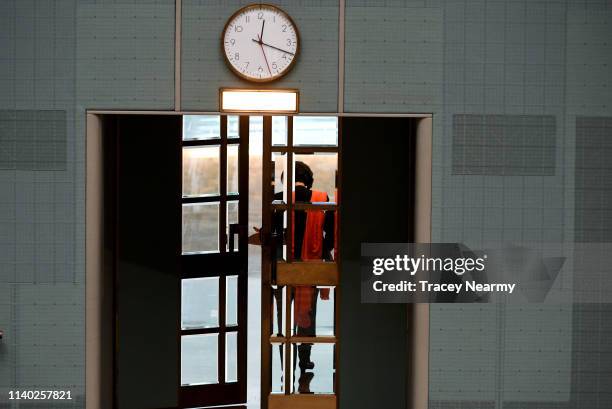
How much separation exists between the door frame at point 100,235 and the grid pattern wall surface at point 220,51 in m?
0.10

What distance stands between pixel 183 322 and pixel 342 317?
4.11ft

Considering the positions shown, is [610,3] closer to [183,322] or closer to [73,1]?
[73,1]

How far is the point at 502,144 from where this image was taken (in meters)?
5.37

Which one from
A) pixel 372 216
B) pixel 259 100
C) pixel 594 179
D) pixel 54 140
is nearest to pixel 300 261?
pixel 372 216

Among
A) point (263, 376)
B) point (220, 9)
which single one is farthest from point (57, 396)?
point (220, 9)

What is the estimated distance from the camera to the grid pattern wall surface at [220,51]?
527cm

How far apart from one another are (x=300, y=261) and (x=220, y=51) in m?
1.42

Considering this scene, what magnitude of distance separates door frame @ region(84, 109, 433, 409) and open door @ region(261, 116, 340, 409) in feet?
2.16

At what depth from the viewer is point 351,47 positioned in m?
5.30

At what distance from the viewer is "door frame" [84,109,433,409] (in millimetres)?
5340

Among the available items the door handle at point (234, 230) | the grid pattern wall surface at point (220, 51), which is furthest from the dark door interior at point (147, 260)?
the grid pattern wall surface at point (220, 51)

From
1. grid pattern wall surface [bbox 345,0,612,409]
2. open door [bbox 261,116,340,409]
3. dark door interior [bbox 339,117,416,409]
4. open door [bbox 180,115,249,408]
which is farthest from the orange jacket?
grid pattern wall surface [bbox 345,0,612,409]

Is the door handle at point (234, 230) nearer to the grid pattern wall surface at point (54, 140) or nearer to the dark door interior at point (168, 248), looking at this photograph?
the dark door interior at point (168, 248)

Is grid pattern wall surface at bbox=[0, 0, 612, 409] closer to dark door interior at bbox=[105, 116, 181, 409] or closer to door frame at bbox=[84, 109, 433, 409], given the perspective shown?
door frame at bbox=[84, 109, 433, 409]
